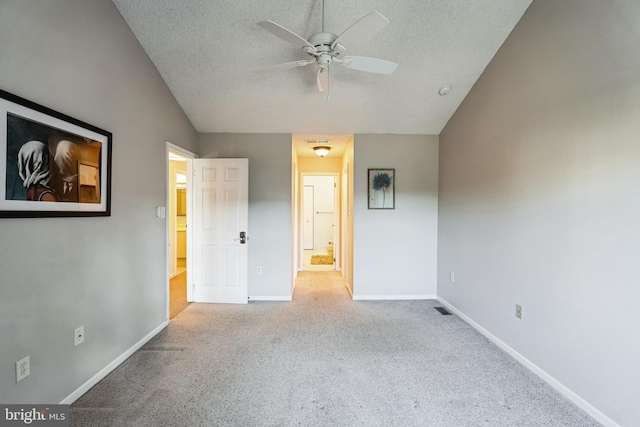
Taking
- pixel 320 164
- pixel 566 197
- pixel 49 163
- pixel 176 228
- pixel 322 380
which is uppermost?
pixel 320 164

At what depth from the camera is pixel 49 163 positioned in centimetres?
178

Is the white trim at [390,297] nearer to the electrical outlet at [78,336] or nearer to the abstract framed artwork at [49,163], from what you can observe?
the electrical outlet at [78,336]

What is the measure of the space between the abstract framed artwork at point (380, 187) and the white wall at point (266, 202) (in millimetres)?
1158

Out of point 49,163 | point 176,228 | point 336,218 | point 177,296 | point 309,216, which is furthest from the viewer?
point 309,216

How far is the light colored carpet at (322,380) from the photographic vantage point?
5.89ft

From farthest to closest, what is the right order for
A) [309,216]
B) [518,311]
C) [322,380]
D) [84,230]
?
[309,216] < [518,311] < [322,380] < [84,230]

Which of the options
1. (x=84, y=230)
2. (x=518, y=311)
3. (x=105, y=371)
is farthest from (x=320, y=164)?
(x=105, y=371)

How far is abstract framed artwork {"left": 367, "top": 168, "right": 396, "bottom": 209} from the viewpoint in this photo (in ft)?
13.4

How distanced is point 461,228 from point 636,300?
1.90 metres

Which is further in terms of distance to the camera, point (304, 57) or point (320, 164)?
point (320, 164)

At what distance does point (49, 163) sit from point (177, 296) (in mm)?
2875

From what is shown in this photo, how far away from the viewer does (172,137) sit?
3311 millimetres

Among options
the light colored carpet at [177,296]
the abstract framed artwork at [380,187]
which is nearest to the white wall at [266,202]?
the light colored carpet at [177,296]

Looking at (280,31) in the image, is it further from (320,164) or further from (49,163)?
(320,164)
